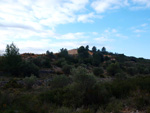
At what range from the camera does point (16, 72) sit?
3181 centimetres

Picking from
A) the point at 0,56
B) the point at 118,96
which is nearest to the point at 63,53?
the point at 0,56

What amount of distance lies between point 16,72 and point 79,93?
24.7 m

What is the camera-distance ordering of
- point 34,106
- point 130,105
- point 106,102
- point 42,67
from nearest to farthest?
1. point 34,106
2. point 130,105
3. point 106,102
4. point 42,67

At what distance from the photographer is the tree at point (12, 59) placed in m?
31.8

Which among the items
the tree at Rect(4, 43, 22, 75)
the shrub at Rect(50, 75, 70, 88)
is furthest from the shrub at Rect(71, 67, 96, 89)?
the tree at Rect(4, 43, 22, 75)

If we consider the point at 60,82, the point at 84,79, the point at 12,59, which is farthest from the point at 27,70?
the point at 84,79

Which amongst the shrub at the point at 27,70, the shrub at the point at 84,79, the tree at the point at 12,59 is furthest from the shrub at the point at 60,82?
the tree at the point at 12,59

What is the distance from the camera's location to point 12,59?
108 ft

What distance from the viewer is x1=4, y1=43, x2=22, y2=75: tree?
31.8 metres

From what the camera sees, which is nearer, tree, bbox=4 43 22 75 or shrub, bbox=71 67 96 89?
shrub, bbox=71 67 96 89

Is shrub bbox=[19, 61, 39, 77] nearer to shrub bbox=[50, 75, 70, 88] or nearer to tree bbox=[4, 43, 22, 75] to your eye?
tree bbox=[4, 43, 22, 75]

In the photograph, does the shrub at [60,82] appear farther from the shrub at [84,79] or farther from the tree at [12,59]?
the tree at [12,59]

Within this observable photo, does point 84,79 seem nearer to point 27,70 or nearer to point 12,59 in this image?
point 27,70

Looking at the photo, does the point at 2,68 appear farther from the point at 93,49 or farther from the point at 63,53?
the point at 93,49
